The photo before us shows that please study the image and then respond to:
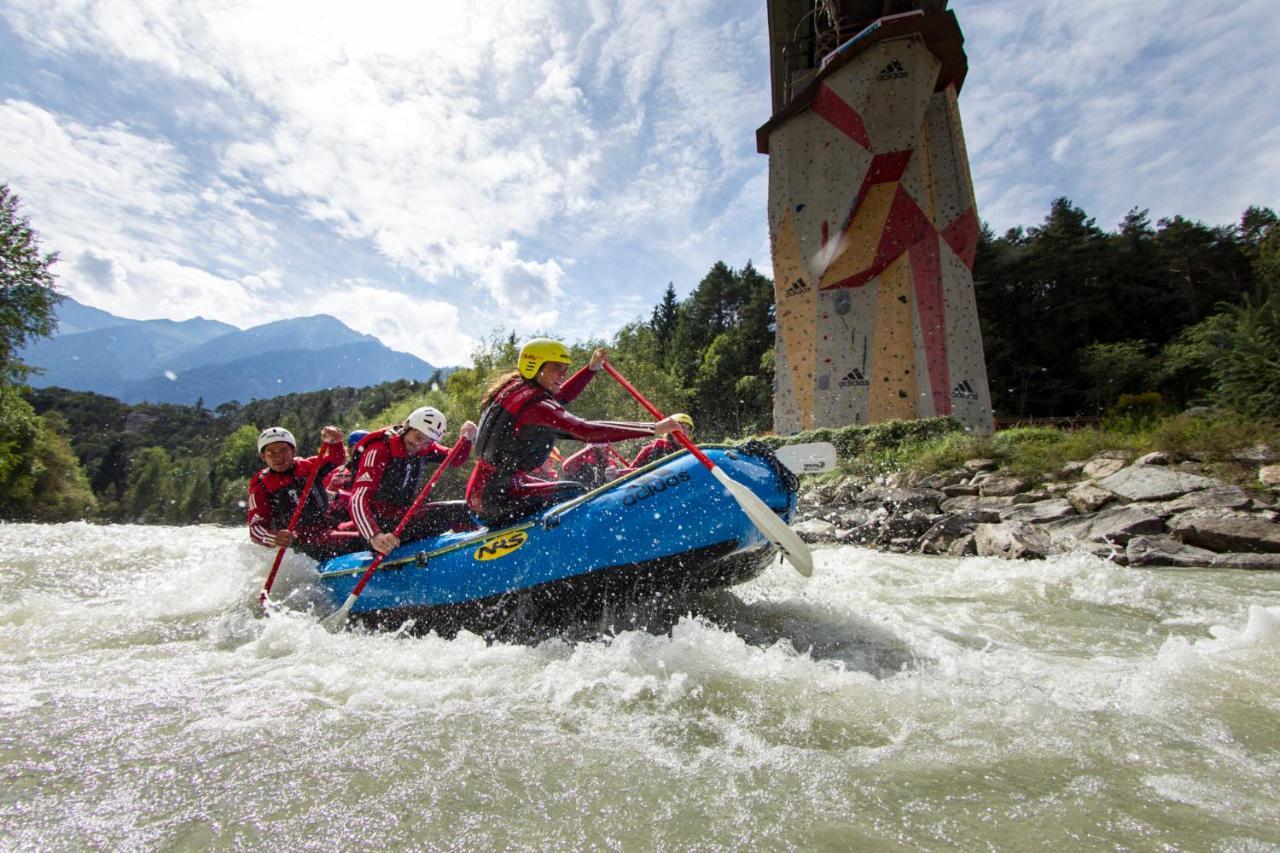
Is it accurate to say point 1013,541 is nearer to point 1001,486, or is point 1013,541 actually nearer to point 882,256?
point 1001,486

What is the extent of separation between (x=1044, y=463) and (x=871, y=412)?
22.8 feet

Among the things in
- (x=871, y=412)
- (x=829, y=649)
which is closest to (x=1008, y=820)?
(x=829, y=649)

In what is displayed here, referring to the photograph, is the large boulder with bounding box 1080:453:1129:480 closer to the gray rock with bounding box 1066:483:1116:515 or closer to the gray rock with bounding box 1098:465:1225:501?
the gray rock with bounding box 1098:465:1225:501

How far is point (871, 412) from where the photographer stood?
1684 centimetres

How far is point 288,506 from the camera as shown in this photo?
6.14 metres

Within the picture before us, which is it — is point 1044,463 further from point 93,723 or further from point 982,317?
point 982,317

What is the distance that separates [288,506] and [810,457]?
5.23 metres

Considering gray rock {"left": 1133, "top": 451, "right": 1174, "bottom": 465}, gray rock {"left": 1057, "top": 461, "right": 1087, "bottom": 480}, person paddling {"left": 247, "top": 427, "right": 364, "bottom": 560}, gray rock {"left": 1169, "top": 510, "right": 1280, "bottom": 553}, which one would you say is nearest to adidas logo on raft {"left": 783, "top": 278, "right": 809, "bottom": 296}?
gray rock {"left": 1057, "top": 461, "right": 1087, "bottom": 480}

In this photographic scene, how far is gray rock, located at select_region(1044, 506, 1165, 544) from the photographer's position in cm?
736

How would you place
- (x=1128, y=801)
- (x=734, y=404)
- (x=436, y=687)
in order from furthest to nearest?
(x=734, y=404)
(x=436, y=687)
(x=1128, y=801)

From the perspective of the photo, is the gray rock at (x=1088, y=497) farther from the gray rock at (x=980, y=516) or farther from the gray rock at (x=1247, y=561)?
the gray rock at (x=1247, y=561)

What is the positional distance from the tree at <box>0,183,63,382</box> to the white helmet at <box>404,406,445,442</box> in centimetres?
2545

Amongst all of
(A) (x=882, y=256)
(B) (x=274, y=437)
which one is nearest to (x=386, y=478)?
(B) (x=274, y=437)

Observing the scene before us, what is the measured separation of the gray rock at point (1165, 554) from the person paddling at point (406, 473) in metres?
7.50
